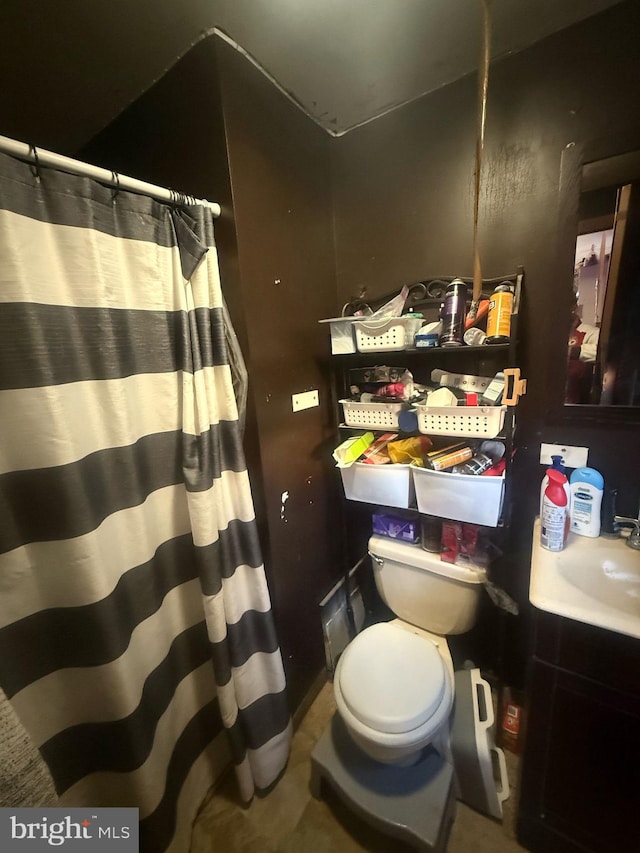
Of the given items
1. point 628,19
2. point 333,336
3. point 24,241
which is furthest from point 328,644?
point 628,19

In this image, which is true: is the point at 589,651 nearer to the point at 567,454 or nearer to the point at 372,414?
the point at 567,454

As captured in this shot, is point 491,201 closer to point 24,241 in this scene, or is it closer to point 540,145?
point 540,145

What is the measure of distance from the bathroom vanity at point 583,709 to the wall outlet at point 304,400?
847mm

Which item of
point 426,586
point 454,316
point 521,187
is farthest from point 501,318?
point 426,586

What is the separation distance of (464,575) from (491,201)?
1244 mm

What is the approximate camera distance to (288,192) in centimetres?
108

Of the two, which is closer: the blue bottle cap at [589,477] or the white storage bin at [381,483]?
the blue bottle cap at [589,477]

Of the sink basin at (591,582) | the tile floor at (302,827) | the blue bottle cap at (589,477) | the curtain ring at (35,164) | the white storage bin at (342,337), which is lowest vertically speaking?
the tile floor at (302,827)

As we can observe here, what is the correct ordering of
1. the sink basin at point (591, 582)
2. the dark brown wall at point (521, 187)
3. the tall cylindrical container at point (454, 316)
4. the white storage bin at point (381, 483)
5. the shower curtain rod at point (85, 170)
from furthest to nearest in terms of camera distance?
the white storage bin at point (381, 483) < the tall cylindrical container at point (454, 316) < the dark brown wall at point (521, 187) < the sink basin at point (591, 582) < the shower curtain rod at point (85, 170)

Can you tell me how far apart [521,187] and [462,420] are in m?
0.74

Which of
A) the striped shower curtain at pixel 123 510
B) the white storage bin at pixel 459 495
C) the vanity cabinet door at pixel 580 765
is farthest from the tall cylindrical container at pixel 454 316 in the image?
the vanity cabinet door at pixel 580 765

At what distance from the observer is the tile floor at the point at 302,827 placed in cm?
96

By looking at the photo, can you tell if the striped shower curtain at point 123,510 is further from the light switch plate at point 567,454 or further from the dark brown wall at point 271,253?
the light switch plate at point 567,454

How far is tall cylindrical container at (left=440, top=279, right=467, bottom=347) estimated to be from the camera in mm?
984
